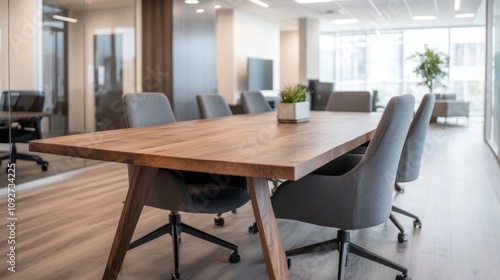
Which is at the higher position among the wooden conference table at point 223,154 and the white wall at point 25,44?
the white wall at point 25,44

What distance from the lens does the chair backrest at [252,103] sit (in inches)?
155

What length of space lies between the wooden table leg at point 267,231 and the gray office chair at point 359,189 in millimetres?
186

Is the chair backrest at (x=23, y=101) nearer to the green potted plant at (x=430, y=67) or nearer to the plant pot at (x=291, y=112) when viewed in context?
the plant pot at (x=291, y=112)

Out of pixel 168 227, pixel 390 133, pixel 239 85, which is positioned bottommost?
pixel 168 227

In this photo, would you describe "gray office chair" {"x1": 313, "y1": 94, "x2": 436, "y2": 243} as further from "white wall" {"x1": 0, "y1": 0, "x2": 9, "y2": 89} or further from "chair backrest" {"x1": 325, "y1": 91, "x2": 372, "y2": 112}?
"white wall" {"x1": 0, "y1": 0, "x2": 9, "y2": 89}

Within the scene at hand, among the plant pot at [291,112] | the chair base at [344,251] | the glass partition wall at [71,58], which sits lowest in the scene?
the chair base at [344,251]

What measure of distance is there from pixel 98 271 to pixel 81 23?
121 inches

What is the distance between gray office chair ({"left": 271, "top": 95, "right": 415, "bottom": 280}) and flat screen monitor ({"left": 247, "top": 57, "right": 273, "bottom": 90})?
7.03m

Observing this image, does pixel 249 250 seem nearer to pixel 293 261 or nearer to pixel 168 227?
pixel 293 261

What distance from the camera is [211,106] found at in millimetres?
3326

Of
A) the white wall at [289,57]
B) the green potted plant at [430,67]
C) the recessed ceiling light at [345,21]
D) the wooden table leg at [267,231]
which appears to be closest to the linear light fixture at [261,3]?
the recessed ceiling light at [345,21]

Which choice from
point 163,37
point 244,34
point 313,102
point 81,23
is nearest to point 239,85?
point 244,34

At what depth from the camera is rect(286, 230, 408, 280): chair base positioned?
6.05ft

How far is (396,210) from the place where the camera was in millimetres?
2756
